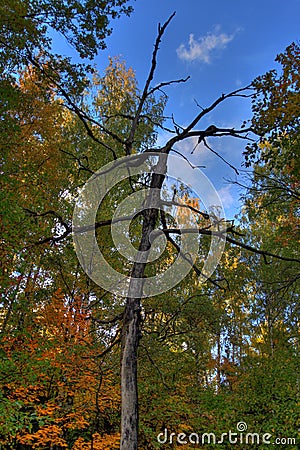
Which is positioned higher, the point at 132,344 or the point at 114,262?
the point at 114,262

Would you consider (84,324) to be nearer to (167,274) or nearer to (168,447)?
(167,274)

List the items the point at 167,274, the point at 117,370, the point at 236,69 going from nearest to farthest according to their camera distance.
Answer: the point at 117,370
the point at 236,69
the point at 167,274

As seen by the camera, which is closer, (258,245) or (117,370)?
(117,370)

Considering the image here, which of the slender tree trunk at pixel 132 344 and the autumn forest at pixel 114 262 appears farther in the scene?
the autumn forest at pixel 114 262

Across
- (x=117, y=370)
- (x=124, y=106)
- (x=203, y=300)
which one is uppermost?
(x=124, y=106)

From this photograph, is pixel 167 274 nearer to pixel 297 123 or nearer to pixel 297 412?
pixel 297 412

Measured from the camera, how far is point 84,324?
26.6 feet

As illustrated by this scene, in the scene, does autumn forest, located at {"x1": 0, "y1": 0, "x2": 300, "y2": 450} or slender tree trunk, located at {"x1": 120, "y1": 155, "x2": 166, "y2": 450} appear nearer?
slender tree trunk, located at {"x1": 120, "y1": 155, "x2": 166, "y2": 450}

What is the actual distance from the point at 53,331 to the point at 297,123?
6.60m

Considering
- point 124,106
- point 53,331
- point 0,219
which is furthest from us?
point 124,106

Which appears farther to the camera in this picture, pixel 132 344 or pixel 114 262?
pixel 114 262

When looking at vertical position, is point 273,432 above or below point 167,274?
below

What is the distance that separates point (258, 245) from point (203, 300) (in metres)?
6.87

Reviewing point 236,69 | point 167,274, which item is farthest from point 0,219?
point 236,69
